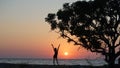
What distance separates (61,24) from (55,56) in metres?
6.08

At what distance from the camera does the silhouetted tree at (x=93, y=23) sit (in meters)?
44.9

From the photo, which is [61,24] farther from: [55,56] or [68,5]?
[55,56]

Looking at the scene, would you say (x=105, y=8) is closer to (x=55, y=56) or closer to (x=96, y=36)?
(x=96, y=36)

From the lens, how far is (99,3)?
44.7 m

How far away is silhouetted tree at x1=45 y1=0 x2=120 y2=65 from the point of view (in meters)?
44.9

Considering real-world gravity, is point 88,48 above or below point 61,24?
below

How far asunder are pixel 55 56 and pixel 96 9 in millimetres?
7732

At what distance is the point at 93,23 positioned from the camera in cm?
4588

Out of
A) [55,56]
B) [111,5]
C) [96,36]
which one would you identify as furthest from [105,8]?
[55,56]

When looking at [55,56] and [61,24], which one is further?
[61,24]

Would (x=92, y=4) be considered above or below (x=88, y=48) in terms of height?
above

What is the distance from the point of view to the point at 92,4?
45.4 meters

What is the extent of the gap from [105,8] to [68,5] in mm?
4968

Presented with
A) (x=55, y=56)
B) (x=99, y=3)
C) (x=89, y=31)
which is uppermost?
(x=99, y=3)
